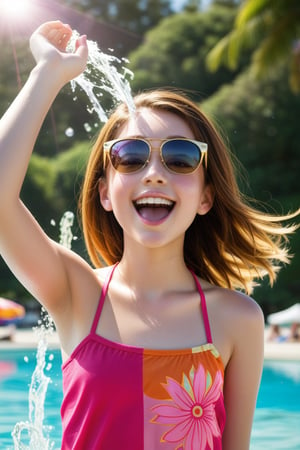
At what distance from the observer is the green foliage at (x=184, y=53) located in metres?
32.2

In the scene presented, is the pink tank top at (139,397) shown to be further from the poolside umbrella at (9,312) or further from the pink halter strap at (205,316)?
the poolside umbrella at (9,312)

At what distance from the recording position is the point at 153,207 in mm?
2236

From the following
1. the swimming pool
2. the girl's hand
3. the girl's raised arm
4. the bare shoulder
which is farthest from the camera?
the swimming pool

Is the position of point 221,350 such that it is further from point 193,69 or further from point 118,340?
point 193,69

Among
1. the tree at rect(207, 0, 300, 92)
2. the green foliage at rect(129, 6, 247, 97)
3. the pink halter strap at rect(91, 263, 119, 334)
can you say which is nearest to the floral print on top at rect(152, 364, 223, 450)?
the pink halter strap at rect(91, 263, 119, 334)

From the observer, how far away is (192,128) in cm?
240

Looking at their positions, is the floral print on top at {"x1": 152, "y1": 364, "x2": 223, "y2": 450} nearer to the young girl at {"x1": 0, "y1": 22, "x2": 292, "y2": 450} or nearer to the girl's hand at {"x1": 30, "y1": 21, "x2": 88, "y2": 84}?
the young girl at {"x1": 0, "y1": 22, "x2": 292, "y2": 450}

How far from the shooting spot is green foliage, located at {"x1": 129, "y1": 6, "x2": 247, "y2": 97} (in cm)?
3222

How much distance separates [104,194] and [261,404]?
5.65m

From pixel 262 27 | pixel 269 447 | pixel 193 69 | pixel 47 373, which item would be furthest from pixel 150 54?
pixel 269 447

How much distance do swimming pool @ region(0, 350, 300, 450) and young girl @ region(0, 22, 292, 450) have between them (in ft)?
9.20

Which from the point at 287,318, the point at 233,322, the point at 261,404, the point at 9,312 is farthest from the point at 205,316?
the point at 9,312

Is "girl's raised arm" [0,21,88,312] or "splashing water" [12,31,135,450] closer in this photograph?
"girl's raised arm" [0,21,88,312]

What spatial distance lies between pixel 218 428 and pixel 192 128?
856 millimetres
